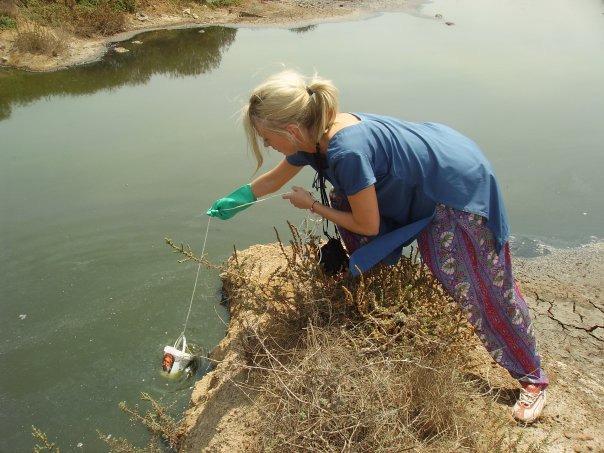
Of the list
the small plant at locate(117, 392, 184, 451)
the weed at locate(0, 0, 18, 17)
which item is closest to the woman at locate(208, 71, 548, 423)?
the small plant at locate(117, 392, 184, 451)

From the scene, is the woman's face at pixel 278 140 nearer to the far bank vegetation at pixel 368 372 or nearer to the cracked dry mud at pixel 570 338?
the far bank vegetation at pixel 368 372

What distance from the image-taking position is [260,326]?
267cm

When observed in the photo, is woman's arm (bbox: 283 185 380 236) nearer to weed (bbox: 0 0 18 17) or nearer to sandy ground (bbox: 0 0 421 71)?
sandy ground (bbox: 0 0 421 71)

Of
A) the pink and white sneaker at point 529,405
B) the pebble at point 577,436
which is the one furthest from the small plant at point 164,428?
the pebble at point 577,436

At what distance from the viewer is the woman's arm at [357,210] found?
6.45 ft

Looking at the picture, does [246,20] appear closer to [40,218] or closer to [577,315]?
[40,218]

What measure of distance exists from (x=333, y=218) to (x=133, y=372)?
5.80ft

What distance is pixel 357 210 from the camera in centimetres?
201

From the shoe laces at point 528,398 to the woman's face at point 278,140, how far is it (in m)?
1.53

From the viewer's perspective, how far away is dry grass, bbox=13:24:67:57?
8.82m

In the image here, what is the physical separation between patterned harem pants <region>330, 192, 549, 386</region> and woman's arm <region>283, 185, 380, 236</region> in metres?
0.17

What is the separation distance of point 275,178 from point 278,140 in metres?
0.50

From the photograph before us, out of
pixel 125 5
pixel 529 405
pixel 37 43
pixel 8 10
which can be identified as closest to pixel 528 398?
pixel 529 405

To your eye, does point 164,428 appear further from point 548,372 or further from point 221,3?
point 221,3
